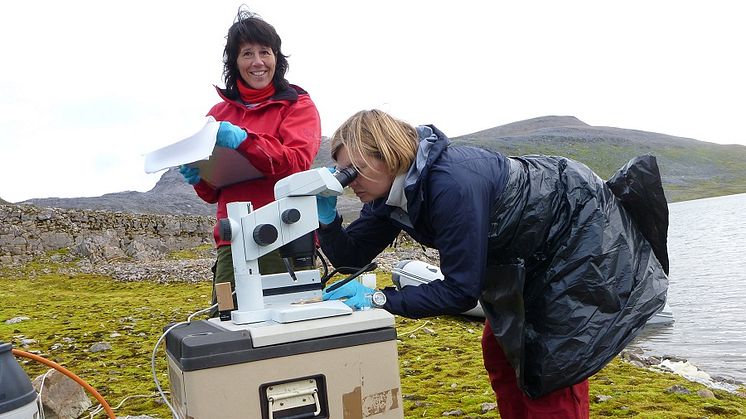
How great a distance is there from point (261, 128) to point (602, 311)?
166 cm

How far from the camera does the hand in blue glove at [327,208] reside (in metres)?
2.36

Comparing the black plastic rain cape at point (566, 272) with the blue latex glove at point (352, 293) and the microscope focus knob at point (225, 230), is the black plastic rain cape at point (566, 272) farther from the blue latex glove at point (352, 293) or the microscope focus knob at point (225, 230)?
the microscope focus knob at point (225, 230)

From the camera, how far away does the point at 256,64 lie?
2.88 meters

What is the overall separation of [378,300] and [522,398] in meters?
0.86

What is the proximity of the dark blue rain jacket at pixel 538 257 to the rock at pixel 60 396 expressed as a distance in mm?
2113

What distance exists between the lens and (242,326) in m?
1.92

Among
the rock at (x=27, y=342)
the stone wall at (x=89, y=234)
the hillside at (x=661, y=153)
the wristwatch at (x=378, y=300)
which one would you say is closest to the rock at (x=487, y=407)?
the wristwatch at (x=378, y=300)

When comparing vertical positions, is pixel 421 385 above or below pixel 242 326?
below

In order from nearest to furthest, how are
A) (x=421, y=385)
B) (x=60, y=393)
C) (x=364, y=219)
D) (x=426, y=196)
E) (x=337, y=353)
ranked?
1. (x=337, y=353)
2. (x=426, y=196)
3. (x=364, y=219)
4. (x=60, y=393)
5. (x=421, y=385)

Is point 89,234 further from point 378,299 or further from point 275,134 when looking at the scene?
point 378,299

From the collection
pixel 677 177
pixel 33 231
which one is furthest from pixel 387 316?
pixel 677 177

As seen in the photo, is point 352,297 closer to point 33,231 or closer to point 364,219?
point 364,219

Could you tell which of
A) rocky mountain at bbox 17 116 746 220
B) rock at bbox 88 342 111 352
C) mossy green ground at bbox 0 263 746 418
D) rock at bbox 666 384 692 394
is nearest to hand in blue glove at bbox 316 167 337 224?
mossy green ground at bbox 0 263 746 418

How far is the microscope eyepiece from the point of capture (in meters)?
2.11
